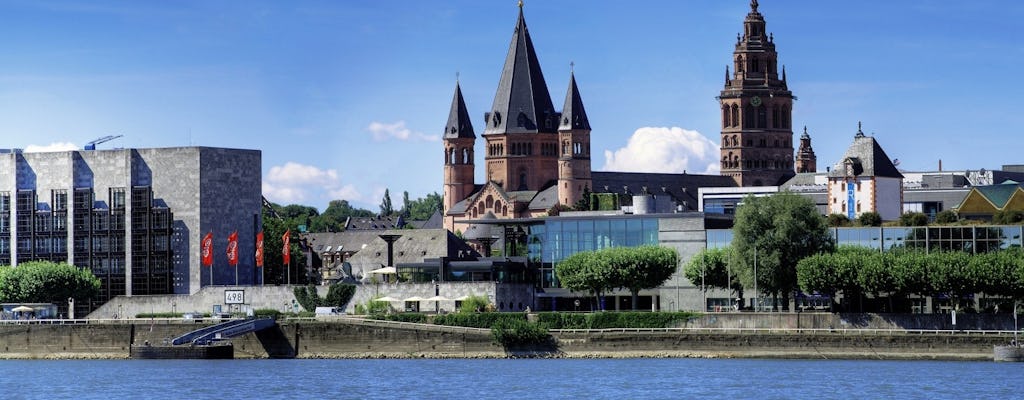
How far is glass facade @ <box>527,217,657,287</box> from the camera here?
141 meters

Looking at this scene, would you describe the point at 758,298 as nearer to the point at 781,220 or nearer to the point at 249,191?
the point at 781,220

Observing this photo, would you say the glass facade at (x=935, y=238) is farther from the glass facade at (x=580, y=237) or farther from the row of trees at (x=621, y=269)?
the glass facade at (x=580, y=237)

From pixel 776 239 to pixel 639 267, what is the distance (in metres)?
11.3

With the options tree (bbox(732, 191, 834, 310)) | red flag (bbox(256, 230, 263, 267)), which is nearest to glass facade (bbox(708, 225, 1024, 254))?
tree (bbox(732, 191, 834, 310))

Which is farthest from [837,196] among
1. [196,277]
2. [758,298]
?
[196,277]

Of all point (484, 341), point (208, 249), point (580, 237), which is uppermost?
point (580, 237)

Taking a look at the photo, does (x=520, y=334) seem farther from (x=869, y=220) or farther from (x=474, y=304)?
(x=869, y=220)

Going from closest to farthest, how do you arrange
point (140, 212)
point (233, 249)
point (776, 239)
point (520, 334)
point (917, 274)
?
1. point (917, 274)
2. point (520, 334)
3. point (776, 239)
4. point (233, 249)
5. point (140, 212)

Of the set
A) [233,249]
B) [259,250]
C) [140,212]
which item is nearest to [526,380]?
[233,249]

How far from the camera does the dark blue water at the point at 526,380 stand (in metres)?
91.0

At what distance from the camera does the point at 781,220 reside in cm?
12194

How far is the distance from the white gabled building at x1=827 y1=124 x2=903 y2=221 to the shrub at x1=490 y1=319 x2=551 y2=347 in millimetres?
45378

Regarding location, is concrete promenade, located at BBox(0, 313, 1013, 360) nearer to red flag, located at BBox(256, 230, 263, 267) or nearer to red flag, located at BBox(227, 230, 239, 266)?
red flag, located at BBox(227, 230, 239, 266)

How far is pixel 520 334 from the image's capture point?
11850cm
